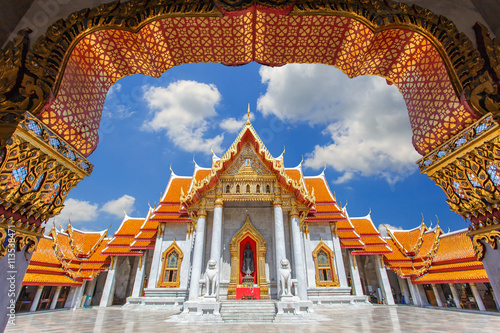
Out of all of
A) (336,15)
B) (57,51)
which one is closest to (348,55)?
(336,15)

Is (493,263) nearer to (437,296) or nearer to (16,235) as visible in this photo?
(16,235)

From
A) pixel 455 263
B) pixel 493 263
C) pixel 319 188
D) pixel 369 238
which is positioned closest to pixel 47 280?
pixel 319 188

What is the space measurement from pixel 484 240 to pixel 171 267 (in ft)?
46.8

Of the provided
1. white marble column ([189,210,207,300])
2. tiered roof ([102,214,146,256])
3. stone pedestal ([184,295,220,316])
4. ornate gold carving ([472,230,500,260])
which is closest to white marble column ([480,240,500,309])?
ornate gold carving ([472,230,500,260])

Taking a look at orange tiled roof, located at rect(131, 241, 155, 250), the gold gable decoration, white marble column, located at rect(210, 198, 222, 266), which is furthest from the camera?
orange tiled roof, located at rect(131, 241, 155, 250)

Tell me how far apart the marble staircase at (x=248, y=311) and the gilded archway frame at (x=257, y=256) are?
0.98 m

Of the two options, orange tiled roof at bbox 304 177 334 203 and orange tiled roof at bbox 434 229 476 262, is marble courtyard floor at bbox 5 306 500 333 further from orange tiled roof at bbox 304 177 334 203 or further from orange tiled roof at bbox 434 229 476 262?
orange tiled roof at bbox 304 177 334 203

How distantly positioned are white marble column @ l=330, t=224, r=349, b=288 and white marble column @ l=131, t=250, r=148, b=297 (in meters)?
11.7

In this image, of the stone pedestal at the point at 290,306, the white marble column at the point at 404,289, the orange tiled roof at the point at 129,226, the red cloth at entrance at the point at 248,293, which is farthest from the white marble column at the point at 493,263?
the white marble column at the point at 404,289

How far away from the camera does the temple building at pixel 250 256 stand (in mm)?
10422

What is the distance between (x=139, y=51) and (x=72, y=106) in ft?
3.44

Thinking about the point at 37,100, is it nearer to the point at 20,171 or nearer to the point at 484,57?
the point at 20,171

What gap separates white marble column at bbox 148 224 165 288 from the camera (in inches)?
527

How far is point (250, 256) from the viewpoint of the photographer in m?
11.5
